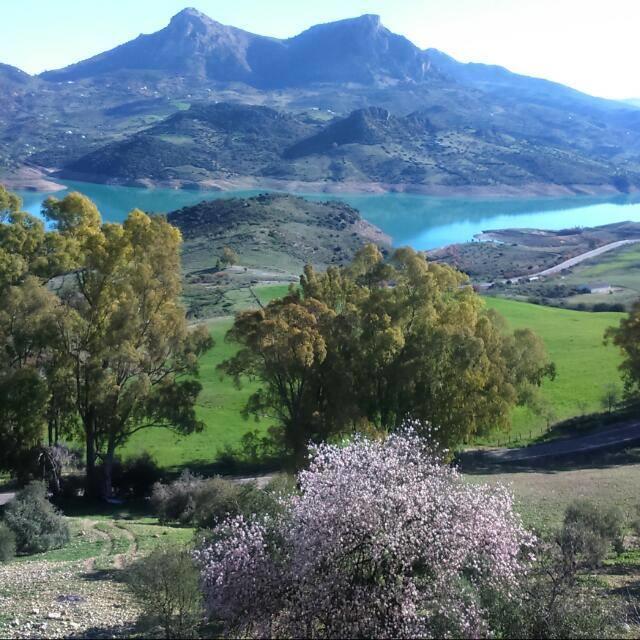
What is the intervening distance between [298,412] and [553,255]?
109106 millimetres

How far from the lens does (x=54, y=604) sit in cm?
1224

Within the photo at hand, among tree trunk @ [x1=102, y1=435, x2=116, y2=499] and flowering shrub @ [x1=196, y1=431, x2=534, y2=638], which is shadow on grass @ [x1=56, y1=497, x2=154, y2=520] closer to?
tree trunk @ [x1=102, y1=435, x2=116, y2=499]

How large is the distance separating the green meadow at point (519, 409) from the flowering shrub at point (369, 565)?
14572 mm

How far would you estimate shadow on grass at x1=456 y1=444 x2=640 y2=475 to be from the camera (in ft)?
91.2

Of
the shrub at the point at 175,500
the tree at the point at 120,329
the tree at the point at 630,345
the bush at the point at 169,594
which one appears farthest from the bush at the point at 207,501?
the tree at the point at 630,345

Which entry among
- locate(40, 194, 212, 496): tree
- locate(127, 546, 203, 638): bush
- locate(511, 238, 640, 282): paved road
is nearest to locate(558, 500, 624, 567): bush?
locate(127, 546, 203, 638): bush

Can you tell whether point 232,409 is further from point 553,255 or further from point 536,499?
point 553,255


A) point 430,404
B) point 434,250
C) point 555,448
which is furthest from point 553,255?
point 430,404

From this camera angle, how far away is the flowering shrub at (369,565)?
1012cm

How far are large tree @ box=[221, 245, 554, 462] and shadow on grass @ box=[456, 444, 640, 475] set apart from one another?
284 cm

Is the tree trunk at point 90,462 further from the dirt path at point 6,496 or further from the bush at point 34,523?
the bush at point 34,523

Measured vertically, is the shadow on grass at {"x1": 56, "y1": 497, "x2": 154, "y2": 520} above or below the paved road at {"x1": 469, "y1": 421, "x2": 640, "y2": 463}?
above

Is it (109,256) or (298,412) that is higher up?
(109,256)

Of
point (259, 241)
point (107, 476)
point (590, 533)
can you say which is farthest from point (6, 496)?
point (259, 241)
